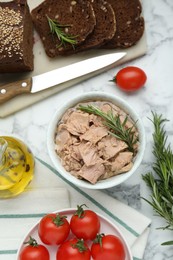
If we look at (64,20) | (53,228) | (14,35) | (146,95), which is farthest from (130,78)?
(53,228)

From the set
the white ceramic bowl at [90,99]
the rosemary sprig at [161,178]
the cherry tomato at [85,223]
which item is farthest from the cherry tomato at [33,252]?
the rosemary sprig at [161,178]

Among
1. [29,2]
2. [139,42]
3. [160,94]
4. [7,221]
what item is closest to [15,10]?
[29,2]

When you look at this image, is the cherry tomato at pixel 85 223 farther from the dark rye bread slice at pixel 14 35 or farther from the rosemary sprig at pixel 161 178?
the dark rye bread slice at pixel 14 35

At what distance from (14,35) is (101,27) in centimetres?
31

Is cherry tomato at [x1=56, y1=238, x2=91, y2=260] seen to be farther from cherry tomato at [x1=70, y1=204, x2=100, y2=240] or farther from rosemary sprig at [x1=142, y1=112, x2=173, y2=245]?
rosemary sprig at [x1=142, y1=112, x2=173, y2=245]

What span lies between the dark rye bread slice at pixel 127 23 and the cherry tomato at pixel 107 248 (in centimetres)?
70

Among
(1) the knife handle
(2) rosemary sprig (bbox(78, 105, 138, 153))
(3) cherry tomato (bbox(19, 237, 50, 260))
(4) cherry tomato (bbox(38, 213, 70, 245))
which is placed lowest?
(3) cherry tomato (bbox(19, 237, 50, 260))

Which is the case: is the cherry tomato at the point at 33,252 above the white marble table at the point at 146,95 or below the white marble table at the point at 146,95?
below

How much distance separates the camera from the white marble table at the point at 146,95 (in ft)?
6.70

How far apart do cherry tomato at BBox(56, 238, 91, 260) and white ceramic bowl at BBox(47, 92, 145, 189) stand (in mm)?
190

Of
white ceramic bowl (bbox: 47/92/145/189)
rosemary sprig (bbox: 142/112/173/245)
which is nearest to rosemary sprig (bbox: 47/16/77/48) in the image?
white ceramic bowl (bbox: 47/92/145/189)

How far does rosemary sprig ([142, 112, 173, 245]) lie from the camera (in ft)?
6.17

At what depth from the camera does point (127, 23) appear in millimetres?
2061

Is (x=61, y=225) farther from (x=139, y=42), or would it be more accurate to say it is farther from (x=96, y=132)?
(x=139, y=42)
